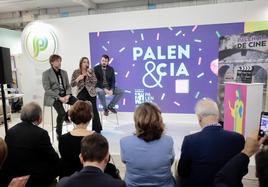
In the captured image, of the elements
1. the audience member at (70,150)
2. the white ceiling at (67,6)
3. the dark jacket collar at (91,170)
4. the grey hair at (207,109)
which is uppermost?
the white ceiling at (67,6)

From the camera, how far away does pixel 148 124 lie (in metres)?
1.77

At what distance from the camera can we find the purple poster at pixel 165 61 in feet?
17.3

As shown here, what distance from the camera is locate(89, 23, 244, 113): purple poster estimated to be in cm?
526

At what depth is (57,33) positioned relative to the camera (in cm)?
586

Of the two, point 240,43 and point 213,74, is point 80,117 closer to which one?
point 240,43

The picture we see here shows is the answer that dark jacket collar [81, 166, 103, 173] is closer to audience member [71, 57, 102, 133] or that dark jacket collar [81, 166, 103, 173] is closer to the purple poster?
audience member [71, 57, 102, 133]

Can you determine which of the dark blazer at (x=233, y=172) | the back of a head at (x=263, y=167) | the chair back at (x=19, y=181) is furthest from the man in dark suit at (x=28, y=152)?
the back of a head at (x=263, y=167)

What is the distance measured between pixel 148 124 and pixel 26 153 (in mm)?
1085

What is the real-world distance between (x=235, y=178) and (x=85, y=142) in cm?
77

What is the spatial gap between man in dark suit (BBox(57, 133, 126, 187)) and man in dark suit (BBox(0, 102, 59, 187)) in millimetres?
937

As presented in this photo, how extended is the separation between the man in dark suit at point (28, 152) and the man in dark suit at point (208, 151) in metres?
1.19

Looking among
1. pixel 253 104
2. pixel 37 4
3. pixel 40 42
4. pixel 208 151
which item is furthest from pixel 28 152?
pixel 37 4

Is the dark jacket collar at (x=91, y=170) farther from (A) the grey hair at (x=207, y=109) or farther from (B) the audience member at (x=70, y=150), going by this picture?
(A) the grey hair at (x=207, y=109)

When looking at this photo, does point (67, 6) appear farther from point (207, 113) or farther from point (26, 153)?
point (207, 113)
